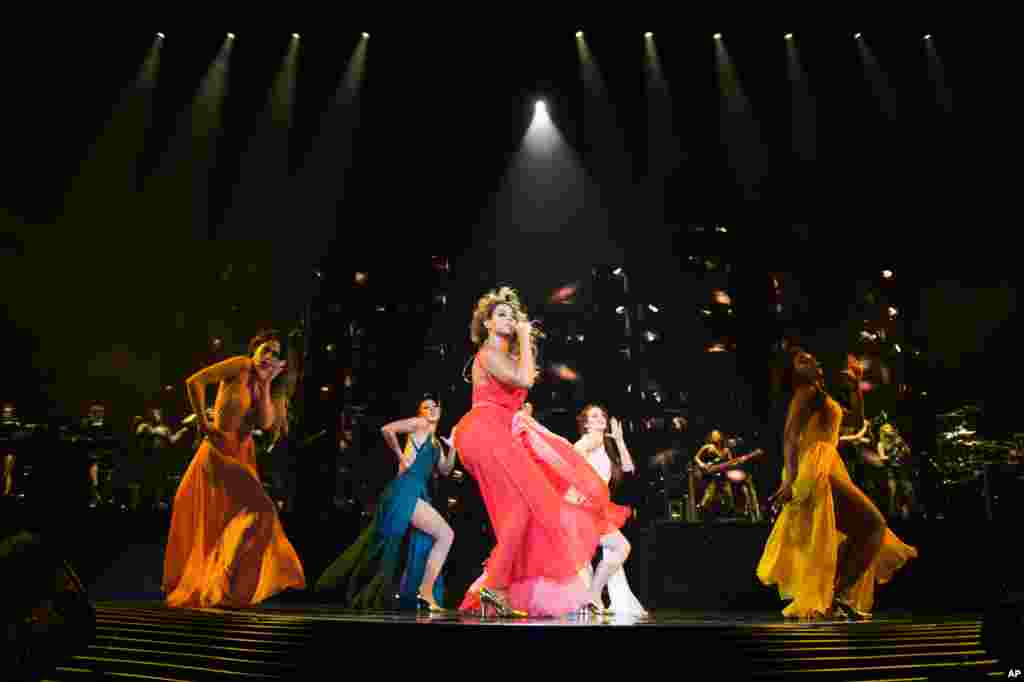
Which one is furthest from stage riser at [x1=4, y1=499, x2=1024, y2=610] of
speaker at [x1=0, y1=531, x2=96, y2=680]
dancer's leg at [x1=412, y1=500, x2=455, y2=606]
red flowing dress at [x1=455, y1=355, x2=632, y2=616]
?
speaker at [x1=0, y1=531, x2=96, y2=680]

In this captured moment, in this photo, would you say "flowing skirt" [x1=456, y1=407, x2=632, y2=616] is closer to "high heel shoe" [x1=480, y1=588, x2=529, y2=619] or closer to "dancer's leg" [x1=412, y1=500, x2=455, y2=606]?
"high heel shoe" [x1=480, y1=588, x2=529, y2=619]

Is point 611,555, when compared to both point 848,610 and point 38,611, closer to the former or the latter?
point 848,610

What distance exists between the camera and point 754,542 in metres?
9.17

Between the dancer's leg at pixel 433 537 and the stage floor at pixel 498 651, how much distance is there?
225cm

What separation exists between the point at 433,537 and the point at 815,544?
330 cm

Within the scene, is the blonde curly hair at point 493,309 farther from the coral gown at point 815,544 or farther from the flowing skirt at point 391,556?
the coral gown at point 815,544

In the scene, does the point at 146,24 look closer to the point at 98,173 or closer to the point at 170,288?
the point at 98,173

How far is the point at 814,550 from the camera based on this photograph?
23.5ft

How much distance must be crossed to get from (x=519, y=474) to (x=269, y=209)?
782 centimetres

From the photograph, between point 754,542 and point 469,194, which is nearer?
point 754,542

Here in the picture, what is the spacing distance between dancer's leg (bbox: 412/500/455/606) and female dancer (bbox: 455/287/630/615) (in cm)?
114

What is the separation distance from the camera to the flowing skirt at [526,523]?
6.22 metres

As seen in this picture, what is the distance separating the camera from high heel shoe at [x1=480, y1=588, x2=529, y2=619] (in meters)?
6.03

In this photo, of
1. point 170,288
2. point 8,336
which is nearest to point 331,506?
point 170,288
